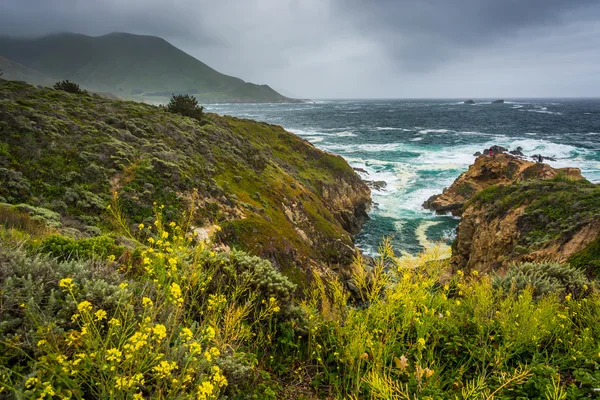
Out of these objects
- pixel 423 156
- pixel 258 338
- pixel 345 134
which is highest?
pixel 345 134

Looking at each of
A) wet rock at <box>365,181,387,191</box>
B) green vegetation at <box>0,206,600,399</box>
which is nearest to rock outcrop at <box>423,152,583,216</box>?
wet rock at <box>365,181,387,191</box>

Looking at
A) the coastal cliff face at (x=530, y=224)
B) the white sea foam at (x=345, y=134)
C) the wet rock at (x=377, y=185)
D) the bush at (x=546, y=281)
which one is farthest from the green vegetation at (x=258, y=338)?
the white sea foam at (x=345, y=134)

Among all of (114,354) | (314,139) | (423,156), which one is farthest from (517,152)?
(114,354)

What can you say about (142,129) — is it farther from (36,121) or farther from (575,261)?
(575,261)

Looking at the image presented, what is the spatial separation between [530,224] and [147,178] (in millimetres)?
17777

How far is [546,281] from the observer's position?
656cm

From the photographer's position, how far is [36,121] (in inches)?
498

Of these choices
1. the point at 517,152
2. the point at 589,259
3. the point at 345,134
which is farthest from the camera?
the point at 345,134

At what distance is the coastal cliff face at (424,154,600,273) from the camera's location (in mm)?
11484

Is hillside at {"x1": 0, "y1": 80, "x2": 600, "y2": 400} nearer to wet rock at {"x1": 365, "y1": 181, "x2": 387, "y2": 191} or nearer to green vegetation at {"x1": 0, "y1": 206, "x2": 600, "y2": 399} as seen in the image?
green vegetation at {"x1": 0, "y1": 206, "x2": 600, "y2": 399}

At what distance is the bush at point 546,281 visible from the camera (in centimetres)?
650

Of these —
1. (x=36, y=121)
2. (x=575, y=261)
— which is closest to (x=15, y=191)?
(x=36, y=121)

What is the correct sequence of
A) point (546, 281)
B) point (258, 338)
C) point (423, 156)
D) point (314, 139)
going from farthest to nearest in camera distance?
1. point (314, 139)
2. point (423, 156)
3. point (546, 281)
4. point (258, 338)

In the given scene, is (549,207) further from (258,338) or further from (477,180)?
(477,180)
